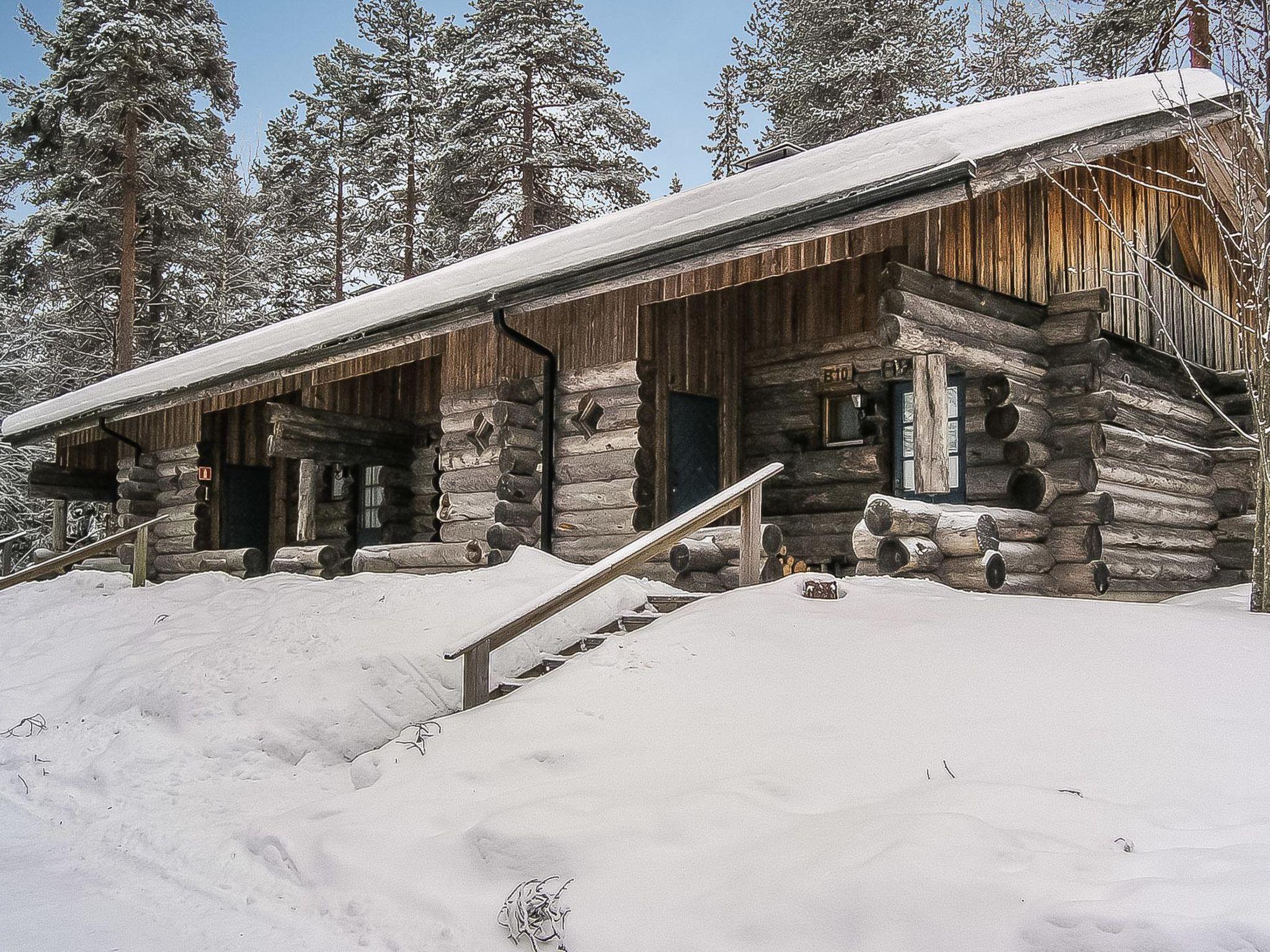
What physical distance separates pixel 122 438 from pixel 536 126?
11188 millimetres

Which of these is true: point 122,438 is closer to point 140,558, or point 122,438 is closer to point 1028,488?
point 140,558

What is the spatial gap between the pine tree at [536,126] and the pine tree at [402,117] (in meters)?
3.29

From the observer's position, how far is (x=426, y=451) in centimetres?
1553

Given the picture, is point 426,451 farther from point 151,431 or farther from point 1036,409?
point 1036,409

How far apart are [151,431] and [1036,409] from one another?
48.5ft

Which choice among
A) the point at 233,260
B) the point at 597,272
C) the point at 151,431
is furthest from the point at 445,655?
the point at 233,260

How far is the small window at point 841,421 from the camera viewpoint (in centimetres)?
1119

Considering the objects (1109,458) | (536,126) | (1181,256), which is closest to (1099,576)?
(1109,458)

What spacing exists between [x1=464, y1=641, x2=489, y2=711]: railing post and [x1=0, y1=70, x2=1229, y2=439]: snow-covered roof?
4.12 meters

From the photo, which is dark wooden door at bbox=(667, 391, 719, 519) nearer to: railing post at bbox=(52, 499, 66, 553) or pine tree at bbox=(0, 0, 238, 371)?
railing post at bbox=(52, 499, 66, 553)

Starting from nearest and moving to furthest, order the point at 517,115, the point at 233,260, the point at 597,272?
1. the point at 597,272
2. the point at 517,115
3. the point at 233,260

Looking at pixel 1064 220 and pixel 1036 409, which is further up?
pixel 1064 220

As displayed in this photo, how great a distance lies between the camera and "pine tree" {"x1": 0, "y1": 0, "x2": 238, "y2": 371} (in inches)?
871

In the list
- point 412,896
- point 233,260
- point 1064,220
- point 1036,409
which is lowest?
point 412,896
